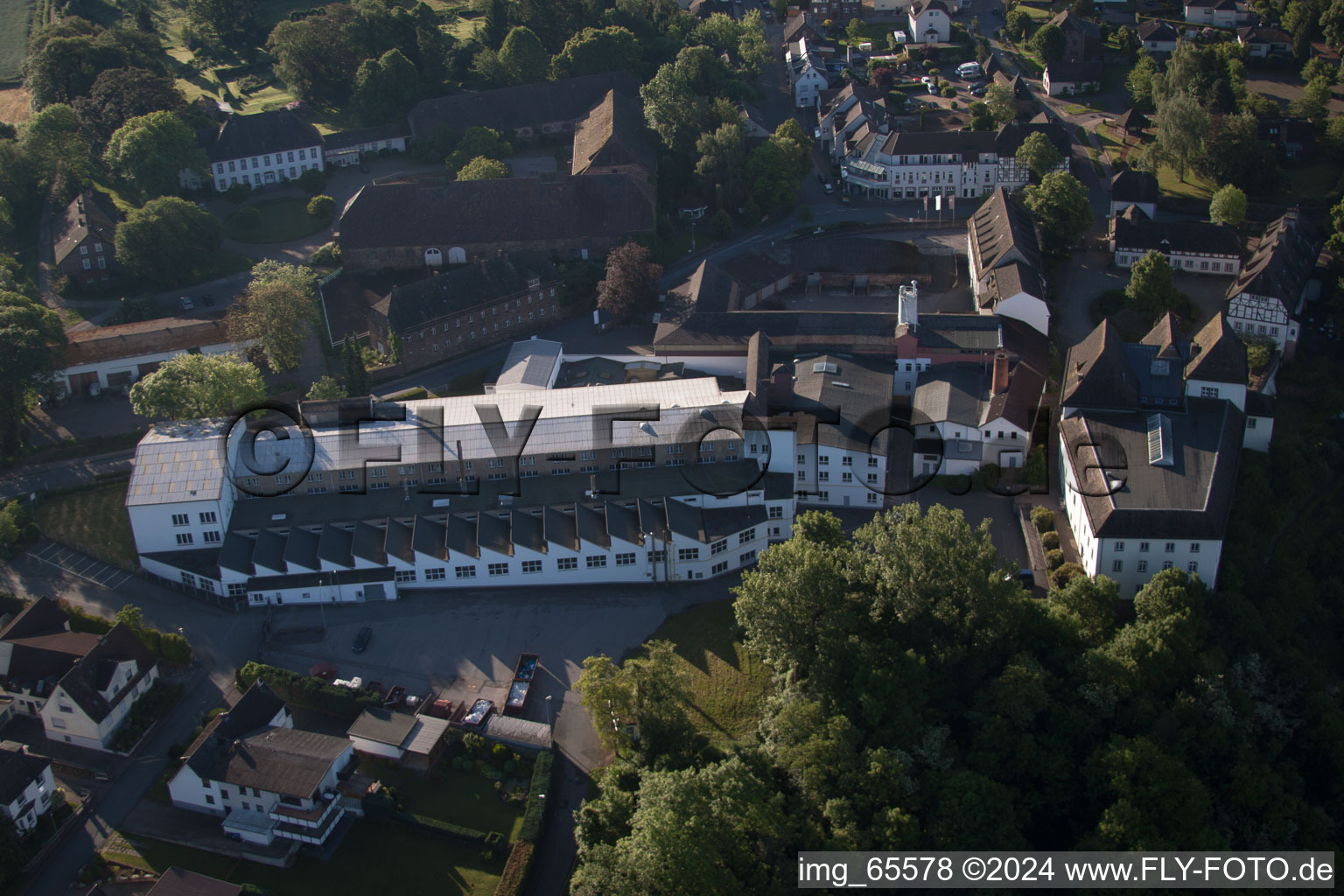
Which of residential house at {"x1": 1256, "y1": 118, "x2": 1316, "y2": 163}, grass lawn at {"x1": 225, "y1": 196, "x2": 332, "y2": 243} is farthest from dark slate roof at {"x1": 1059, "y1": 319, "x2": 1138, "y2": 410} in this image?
grass lawn at {"x1": 225, "y1": 196, "x2": 332, "y2": 243}

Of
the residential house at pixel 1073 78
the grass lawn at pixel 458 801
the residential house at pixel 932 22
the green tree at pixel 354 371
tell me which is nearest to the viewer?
the grass lawn at pixel 458 801

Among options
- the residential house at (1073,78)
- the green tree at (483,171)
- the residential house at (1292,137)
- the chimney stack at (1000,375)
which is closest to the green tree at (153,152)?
the green tree at (483,171)

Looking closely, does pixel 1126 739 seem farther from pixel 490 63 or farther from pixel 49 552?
pixel 490 63

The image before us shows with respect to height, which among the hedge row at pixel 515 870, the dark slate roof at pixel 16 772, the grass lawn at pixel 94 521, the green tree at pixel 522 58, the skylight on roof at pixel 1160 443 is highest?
the green tree at pixel 522 58

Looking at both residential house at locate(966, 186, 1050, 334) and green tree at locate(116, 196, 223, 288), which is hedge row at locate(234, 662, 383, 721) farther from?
residential house at locate(966, 186, 1050, 334)

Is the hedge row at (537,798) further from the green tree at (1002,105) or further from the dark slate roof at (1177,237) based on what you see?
→ the green tree at (1002,105)

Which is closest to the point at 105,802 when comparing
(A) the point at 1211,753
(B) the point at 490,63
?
(A) the point at 1211,753

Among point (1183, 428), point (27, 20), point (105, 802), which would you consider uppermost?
point (27, 20)
